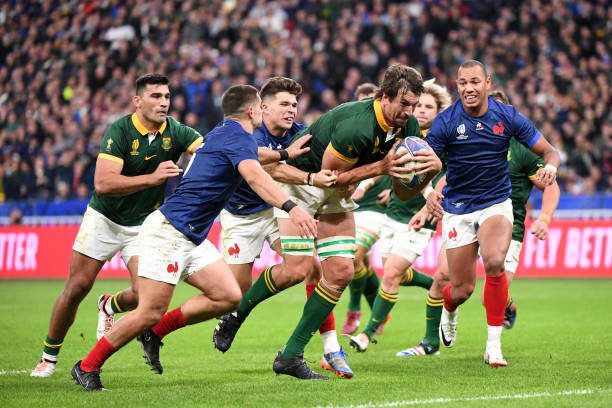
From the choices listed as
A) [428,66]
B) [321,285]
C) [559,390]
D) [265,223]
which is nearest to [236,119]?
[321,285]

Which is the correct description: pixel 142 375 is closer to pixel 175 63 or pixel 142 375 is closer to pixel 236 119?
pixel 236 119

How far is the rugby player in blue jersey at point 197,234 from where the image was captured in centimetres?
607

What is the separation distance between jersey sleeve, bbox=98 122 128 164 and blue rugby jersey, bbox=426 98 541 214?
8.75 ft

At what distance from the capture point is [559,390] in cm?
589

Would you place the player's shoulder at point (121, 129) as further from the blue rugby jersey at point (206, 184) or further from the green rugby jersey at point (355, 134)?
the green rugby jersey at point (355, 134)

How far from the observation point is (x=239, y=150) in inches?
241

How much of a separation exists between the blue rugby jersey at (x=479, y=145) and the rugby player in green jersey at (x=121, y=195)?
2.22 metres

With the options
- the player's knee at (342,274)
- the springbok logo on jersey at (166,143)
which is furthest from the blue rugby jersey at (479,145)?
the springbok logo on jersey at (166,143)

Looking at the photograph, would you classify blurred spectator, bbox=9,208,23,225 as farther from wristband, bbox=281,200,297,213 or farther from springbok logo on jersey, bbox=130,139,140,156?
wristband, bbox=281,200,297,213

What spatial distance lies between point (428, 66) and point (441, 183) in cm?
1430

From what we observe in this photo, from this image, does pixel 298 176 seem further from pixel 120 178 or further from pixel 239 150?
pixel 120 178

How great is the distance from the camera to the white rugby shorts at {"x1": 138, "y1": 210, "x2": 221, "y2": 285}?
6.09 metres

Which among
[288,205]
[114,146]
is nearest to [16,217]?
[114,146]

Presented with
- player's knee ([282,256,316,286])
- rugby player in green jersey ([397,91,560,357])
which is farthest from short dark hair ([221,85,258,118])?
rugby player in green jersey ([397,91,560,357])
